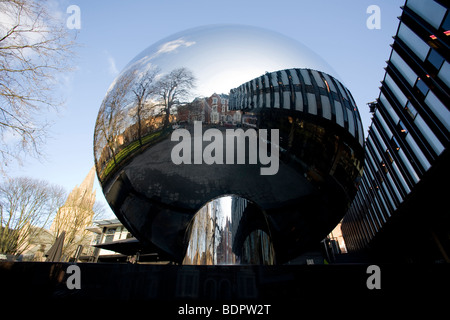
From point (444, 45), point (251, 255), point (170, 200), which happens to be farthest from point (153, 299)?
point (444, 45)

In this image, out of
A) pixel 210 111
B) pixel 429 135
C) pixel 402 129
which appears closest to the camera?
pixel 210 111

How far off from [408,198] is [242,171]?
71.1ft

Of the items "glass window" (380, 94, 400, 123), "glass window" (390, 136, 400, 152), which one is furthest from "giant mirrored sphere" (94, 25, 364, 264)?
"glass window" (390, 136, 400, 152)

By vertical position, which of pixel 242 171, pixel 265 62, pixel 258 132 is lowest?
pixel 242 171

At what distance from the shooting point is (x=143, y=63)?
5.15 ft

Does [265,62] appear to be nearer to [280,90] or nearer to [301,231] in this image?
[280,90]

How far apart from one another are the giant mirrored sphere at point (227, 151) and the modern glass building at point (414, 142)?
15221 mm

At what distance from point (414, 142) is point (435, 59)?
5.89 meters

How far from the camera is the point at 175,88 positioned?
4.56 ft

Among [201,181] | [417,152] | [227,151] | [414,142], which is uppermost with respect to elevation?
[414,142]

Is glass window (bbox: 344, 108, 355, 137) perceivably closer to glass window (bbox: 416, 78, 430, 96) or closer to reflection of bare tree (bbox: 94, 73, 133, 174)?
reflection of bare tree (bbox: 94, 73, 133, 174)

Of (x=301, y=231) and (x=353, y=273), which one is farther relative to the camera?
(x=301, y=231)

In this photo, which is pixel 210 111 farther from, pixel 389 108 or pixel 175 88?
pixel 389 108

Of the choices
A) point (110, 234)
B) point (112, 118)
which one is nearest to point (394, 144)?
Answer: point (112, 118)
